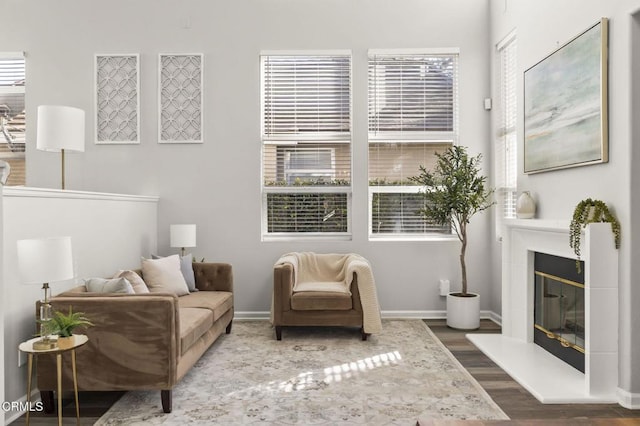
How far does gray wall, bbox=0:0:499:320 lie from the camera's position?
202 inches

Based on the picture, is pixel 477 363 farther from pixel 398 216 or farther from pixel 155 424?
pixel 155 424

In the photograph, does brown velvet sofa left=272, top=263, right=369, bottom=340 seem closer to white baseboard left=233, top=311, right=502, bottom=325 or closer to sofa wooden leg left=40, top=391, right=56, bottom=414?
white baseboard left=233, top=311, right=502, bottom=325

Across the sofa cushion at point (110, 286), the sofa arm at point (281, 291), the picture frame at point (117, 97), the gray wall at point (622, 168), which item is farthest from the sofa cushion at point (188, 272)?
the gray wall at point (622, 168)

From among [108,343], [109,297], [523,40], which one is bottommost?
[108,343]

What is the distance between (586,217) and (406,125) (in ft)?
8.61

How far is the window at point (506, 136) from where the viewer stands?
480 centimetres

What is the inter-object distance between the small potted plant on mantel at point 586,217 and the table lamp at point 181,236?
3.53 metres

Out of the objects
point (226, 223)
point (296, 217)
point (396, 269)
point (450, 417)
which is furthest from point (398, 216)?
point (450, 417)

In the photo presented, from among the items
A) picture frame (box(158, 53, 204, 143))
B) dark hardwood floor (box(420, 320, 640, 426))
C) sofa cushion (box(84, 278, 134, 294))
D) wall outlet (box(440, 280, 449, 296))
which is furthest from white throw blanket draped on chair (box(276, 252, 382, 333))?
picture frame (box(158, 53, 204, 143))

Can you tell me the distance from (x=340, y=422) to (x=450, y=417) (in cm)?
66

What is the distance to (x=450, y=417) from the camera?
2670mm

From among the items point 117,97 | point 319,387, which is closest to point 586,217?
point 319,387

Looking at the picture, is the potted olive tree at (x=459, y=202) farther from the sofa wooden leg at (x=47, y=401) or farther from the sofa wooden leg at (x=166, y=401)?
the sofa wooden leg at (x=47, y=401)

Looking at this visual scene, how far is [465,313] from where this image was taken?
183 inches
